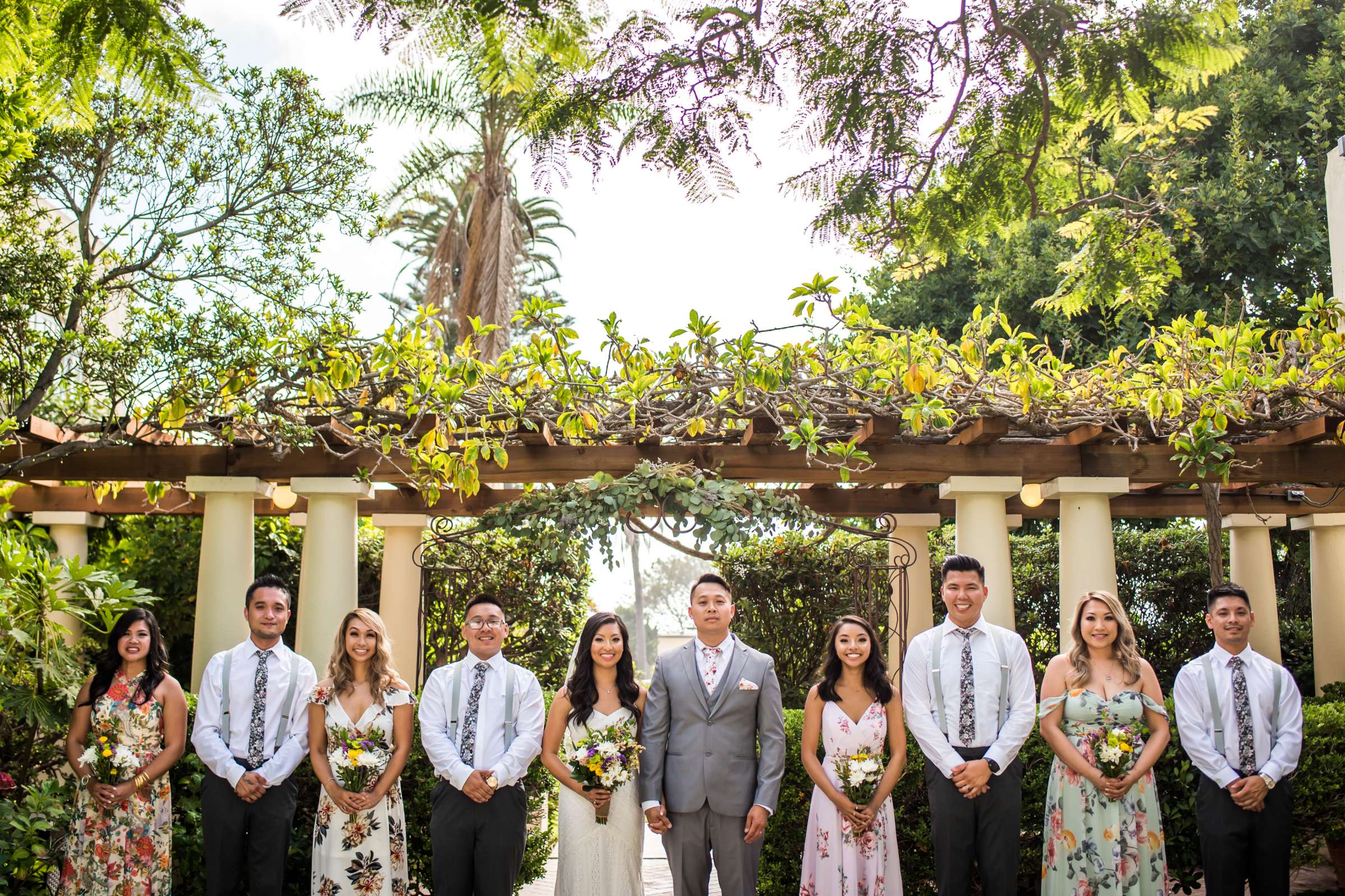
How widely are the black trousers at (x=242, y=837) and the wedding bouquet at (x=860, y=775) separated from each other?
8.57ft

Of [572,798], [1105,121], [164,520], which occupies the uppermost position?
[1105,121]

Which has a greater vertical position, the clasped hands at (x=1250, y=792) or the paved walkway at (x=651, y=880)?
the clasped hands at (x=1250, y=792)

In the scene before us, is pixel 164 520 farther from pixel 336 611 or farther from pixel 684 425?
pixel 684 425

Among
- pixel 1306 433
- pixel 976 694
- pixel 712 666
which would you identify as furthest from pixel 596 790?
pixel 1306 433

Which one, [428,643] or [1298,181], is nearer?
[428,643]

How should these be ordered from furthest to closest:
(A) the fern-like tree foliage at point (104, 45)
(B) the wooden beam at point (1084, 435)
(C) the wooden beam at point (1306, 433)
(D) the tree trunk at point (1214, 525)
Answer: (D) the tree trunk at point (1214, 525), (B) the wooden beam at point (1084, 435), (C) the wooden beam at point (1306, 433), (A) the fern-like tree foliage at point (104, 45)

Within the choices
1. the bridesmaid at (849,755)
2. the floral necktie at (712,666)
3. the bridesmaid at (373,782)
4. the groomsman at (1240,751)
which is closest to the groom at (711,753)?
the floral necktie at (712,666)

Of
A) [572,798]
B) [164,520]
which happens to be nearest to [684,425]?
[572,798]

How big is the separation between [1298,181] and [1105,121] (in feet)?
39.0

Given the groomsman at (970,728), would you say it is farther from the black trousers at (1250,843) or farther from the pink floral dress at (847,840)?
the black trousers at (1250,843)

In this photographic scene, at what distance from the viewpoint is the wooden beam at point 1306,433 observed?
23.9ft

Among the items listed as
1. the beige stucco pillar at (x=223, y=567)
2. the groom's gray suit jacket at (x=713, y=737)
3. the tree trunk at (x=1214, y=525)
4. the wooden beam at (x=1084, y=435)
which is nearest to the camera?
the groom's gray suit jacket at (x=713, y=737)

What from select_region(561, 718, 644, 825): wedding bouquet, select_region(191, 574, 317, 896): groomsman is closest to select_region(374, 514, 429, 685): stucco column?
select_region(191, 574, 317, 896): groomsman

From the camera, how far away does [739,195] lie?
3.62 metres
